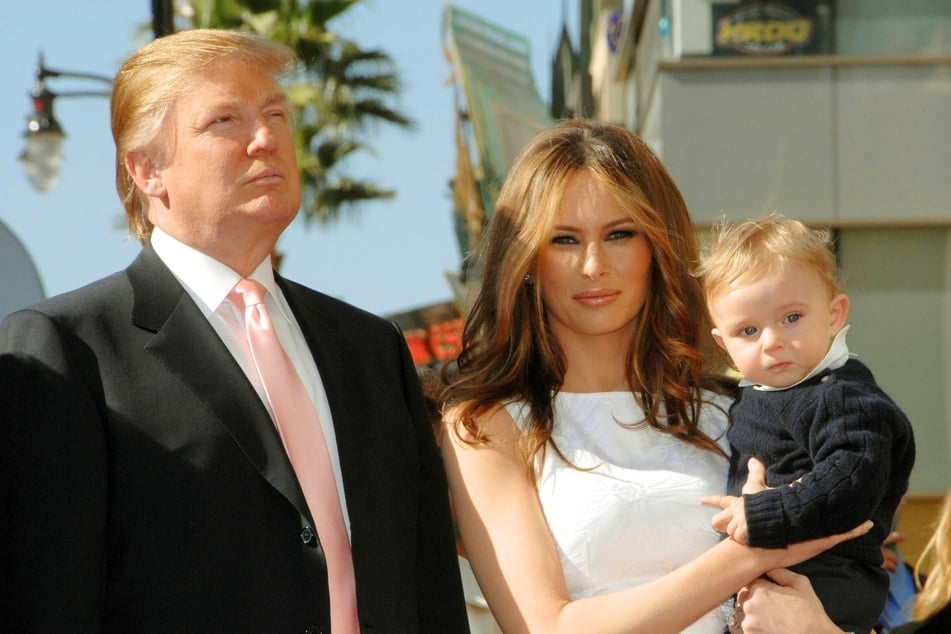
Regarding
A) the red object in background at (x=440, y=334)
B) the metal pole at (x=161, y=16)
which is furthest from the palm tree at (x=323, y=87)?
the metal pole at (x=161, y=16)

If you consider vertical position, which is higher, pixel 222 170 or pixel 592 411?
pixel 222 170

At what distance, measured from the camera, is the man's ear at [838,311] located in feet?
11.8

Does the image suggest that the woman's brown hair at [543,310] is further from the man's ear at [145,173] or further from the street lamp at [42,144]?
the street lamp at [42,144]

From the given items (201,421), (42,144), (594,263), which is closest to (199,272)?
(201,421)

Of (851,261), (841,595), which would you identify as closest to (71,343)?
(841,595)

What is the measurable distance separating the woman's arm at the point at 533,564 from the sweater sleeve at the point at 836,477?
0.08m

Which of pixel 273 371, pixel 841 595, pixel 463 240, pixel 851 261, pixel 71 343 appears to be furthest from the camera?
pixel 463 240

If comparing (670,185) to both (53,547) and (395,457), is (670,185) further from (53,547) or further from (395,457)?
(53,547)

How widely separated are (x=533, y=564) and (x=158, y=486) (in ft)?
3.61

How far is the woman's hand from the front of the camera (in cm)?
339

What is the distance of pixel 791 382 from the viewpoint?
11.7ft

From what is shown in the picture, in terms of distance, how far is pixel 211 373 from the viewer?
3.09m

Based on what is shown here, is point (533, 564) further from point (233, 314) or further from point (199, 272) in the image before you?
point (199, 272)

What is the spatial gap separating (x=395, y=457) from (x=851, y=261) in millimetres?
9235
